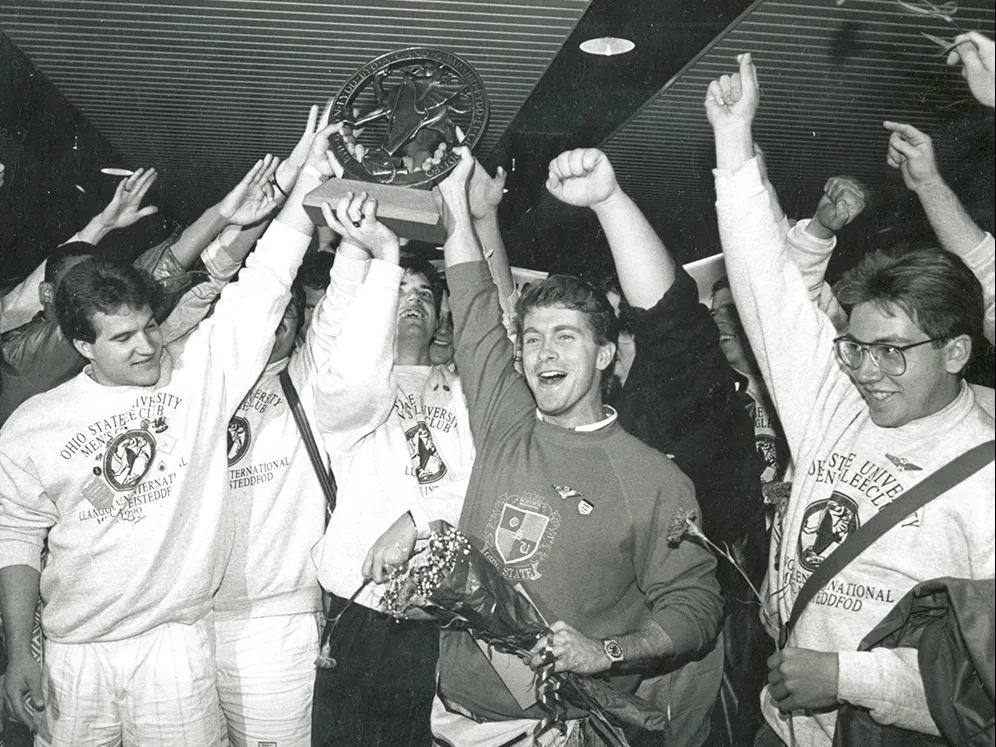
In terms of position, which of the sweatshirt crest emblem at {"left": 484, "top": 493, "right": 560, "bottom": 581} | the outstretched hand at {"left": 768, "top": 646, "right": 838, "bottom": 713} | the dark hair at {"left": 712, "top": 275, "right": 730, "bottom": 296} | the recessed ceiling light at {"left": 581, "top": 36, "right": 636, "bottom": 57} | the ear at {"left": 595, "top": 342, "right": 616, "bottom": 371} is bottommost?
the outstretched hand at {"left": 768, "top": 646, "right": 838, "bottom": 713}

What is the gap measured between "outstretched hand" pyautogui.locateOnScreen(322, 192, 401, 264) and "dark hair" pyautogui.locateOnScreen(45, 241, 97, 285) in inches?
37.6

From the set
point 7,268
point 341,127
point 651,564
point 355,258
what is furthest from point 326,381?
point 7,268

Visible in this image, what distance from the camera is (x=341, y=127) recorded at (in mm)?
2354

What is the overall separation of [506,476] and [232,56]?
1653mm

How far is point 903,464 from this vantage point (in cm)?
182

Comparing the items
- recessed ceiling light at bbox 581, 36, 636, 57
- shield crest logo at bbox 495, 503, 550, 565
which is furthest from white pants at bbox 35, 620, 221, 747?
recessed ceiling light at bbox 581, 36, 636, 57

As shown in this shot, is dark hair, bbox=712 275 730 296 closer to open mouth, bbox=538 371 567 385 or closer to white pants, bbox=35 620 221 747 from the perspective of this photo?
open mouth, bbox=538 371 567 385

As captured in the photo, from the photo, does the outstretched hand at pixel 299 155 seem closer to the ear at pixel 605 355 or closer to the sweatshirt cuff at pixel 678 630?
the ear at pixel 605 355

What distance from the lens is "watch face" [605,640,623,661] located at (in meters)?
1.87

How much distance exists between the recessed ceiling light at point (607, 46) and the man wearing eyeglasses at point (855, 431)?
1.88 ft

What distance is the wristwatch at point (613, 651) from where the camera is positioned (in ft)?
6.14

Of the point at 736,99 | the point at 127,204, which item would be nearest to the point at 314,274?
the point at 127,204

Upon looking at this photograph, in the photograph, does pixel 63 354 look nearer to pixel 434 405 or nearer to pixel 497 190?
pixel 434 405

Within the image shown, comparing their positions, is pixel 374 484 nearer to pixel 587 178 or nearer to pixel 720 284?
pixel 587 178
